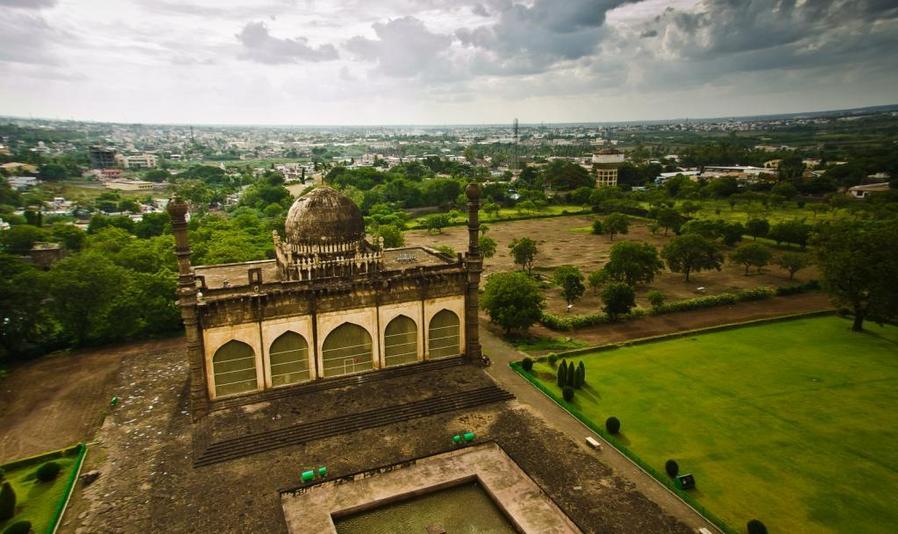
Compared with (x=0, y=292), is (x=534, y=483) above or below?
below

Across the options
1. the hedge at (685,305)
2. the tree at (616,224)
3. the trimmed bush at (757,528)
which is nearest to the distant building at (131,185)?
the tree at (616,224)

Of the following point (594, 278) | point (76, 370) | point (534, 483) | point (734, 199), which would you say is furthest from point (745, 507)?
point (734, 199)

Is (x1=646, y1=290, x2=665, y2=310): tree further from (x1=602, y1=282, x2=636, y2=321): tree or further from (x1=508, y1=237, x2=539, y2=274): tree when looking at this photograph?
(x1=508, y1=237, x2=539, y2=274): tree

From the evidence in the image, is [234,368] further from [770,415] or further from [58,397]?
[770,415]

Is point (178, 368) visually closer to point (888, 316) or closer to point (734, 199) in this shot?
point (888, 316)

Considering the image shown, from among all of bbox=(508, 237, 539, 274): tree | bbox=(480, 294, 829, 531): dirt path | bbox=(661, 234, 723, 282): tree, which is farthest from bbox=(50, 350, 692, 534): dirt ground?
bbox=(661, 234, 723, 282): tree

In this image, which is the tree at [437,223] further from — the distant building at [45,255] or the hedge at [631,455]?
the hedge at [631,455]

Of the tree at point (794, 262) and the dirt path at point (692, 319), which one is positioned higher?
the tree at point (794, 262)
